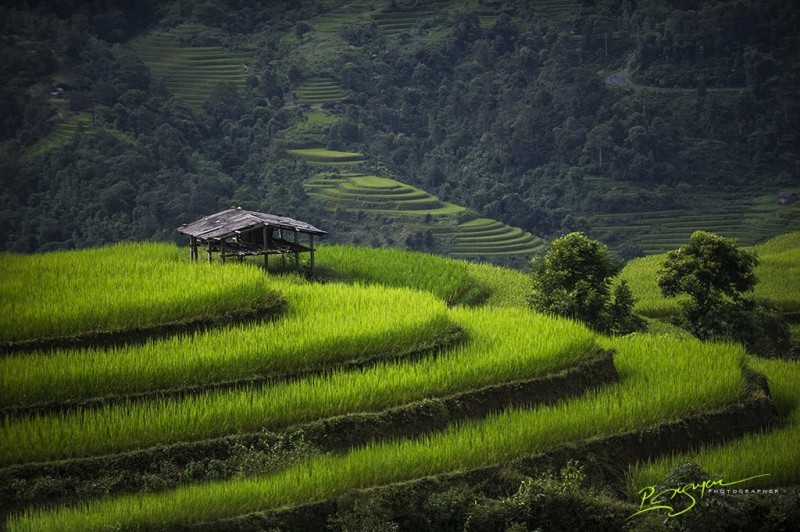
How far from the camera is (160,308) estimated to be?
1698cm

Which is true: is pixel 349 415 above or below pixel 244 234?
below

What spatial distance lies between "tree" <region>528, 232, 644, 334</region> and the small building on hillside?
3956 millimetres

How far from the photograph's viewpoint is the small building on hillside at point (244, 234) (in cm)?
2145

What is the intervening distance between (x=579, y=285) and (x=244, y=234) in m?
5.79

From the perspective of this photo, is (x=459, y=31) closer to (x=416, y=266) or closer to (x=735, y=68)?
(x=735, y=68)

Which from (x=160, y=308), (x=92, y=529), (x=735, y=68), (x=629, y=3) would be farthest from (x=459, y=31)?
(x=92, y=529)

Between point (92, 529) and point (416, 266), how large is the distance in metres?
13.6

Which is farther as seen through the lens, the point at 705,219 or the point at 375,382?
the point at 705,219

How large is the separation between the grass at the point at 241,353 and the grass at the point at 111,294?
48cm

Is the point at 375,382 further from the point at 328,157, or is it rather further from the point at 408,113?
the point at 408,113

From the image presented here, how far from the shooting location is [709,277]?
74.3 feet

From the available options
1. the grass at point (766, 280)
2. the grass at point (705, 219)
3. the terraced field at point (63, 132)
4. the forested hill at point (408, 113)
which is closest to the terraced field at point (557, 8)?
the forested hill at point (408, 113)

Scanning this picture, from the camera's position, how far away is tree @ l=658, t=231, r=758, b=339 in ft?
73.9
